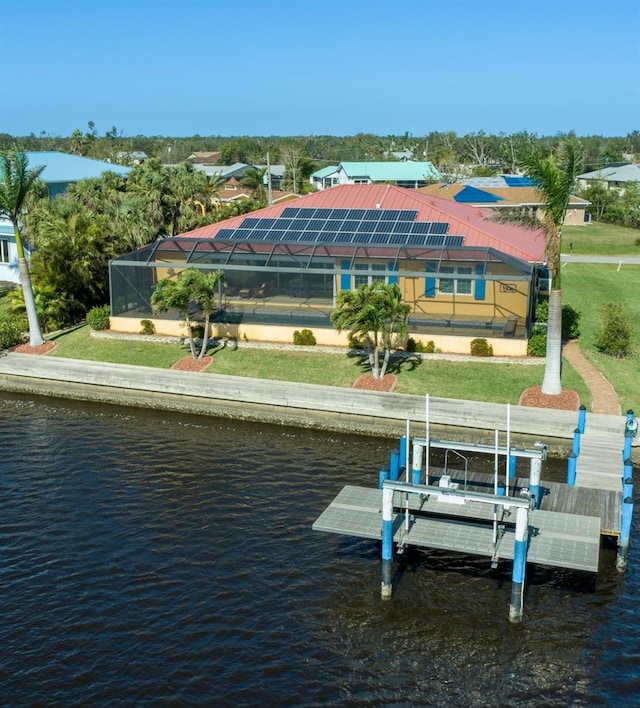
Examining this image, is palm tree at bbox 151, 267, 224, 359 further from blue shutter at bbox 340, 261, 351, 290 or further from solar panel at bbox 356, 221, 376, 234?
solar panel at bbox 356, 221, 376, 234

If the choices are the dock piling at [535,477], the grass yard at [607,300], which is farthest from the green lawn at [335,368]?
the dock piling at [535,477]

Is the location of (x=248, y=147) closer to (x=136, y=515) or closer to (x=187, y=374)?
(x=187, y=374)

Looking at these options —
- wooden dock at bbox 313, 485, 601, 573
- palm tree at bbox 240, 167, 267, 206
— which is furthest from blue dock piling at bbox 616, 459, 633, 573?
palm tree at bbox 240, 167, 267, 206

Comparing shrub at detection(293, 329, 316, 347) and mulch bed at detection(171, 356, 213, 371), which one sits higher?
shrub at detection(293, 329, 316, 347)

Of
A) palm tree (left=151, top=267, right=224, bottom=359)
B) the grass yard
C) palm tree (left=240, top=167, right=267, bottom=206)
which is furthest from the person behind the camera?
palm tree (left=240, top=167, right=267, bottom=206)

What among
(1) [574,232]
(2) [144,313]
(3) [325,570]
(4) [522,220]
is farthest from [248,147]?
(3) [325,570]

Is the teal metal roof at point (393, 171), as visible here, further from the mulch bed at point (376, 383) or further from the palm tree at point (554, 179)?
the palm tree at point (554, 179)
